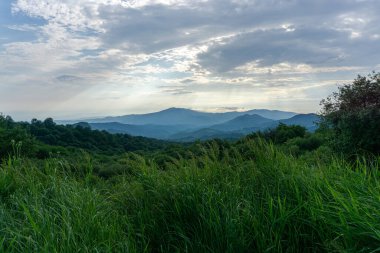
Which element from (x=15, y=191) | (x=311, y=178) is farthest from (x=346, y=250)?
(x=15, y=191)

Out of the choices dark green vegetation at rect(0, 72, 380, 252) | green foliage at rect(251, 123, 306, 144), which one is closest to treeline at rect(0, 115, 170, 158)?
green foliage at rect(251, 123, 306, 144)

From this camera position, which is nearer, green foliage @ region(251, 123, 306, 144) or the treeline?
green foliage @ region(251, 123, 306, 144)

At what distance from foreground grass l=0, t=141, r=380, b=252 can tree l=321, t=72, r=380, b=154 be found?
144 inches

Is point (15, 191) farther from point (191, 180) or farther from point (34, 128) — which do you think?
point (34, 128)

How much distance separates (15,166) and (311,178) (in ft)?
14.2

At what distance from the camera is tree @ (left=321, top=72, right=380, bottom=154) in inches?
317

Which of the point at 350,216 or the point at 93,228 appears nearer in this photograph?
the point at 350,216

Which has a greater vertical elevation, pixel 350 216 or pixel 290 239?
pixel 350 216

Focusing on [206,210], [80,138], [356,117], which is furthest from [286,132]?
[80,138]

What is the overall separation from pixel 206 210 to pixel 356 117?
609cm

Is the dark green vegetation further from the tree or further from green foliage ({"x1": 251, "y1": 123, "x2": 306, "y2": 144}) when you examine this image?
green foliage ({"x1": 251, "y1": 123, "x2": 306, "y2": 144})

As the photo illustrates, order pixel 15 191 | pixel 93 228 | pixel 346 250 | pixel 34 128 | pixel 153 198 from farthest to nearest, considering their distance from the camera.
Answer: pixel 34 128, pixel 15 191, pixel 153 198, pixel 93 228, pixel 346 250

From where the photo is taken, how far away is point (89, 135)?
150 ft

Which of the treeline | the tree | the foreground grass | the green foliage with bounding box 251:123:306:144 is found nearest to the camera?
the foreground grass
